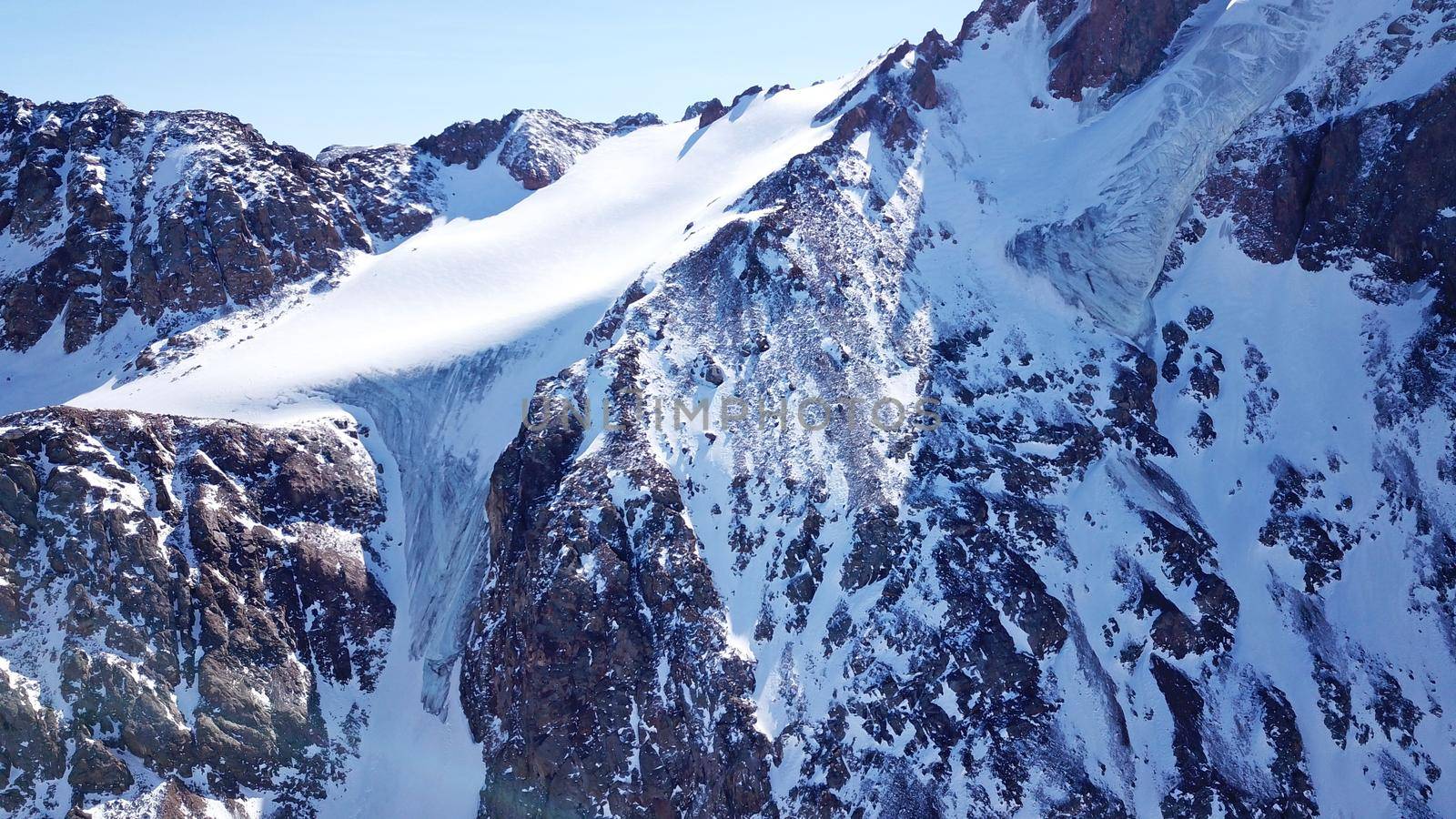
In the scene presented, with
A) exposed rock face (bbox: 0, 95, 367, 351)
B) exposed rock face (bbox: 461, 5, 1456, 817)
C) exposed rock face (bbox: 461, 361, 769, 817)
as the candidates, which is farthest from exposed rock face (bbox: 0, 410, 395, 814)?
exposed rock face (bbox: 0, 95, 367, 351)

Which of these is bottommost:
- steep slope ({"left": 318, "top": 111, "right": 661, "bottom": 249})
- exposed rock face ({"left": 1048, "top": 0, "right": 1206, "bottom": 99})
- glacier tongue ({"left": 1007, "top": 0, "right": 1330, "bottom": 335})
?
glacier tongue ({"left": 1007, "top": 0, "right": 1330, "bottom": 335})

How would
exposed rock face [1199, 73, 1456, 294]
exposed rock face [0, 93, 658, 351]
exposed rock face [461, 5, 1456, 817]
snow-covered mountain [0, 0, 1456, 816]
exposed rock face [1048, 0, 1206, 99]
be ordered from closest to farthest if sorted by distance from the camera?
exposed rock face [461, 5, 1456, 817], snow-covered mountain [0, 0, 1456, 816], exposed rock face [1199, 73, 1456, 294], exposed rock face [0, 93, 658, 351], exposed rock face [1048, 0, 1206, 99]

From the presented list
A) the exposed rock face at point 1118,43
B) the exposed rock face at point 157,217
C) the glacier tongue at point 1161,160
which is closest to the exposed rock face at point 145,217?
the exposed rock face at point 157,217

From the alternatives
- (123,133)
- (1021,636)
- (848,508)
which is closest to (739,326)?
(848,508)

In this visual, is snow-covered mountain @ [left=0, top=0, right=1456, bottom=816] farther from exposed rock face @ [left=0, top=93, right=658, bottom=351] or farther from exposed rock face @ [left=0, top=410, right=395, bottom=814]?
exposed rock face @ [left=0, top=93, right=658, bottom=351]

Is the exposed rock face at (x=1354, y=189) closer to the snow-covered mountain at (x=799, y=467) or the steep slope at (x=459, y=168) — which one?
the snow-covered mountain at (x=799, y=467)

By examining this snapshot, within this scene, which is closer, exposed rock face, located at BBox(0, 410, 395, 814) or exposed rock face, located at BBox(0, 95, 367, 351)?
exposed rock face, located at BBox(0, 410, 395, 814)

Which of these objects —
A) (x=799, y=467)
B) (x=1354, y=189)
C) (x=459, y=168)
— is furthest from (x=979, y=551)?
(x=459, y=168)
